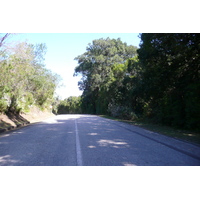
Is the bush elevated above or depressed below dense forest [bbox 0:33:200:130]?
below

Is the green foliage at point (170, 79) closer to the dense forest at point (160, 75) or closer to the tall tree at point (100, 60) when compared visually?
the dense forest at point (160, 75)

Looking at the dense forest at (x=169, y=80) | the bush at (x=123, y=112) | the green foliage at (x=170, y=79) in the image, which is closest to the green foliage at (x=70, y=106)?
the bush at (x=123, y=112)

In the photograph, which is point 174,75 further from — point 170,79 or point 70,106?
point 70,106

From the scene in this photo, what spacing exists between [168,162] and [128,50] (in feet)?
149

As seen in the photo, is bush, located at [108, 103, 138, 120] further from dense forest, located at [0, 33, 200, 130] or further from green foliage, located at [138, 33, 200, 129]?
green foliage, located at [138, 33, 200, 129]

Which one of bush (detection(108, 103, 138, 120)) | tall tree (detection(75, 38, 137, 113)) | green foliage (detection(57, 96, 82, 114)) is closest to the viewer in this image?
bush (detection(108, 103, 138, 120))

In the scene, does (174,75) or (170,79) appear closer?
(174,75)

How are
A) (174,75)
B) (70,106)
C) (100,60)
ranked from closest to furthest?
(174,75), (100,60), (70,106)

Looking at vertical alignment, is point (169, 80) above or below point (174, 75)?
below

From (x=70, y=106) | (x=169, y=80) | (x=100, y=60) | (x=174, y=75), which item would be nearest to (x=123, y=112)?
(x=169, y=80)

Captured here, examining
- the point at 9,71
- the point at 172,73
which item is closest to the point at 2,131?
the point at 9,71

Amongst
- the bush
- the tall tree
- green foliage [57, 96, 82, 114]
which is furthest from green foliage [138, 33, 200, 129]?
green foliage [57, 96, 82, 114]

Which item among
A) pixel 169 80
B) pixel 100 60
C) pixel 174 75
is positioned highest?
pixel 100 60

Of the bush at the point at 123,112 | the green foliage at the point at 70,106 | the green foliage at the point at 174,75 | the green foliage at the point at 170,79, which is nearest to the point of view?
the green foliage at the point at 174,75
